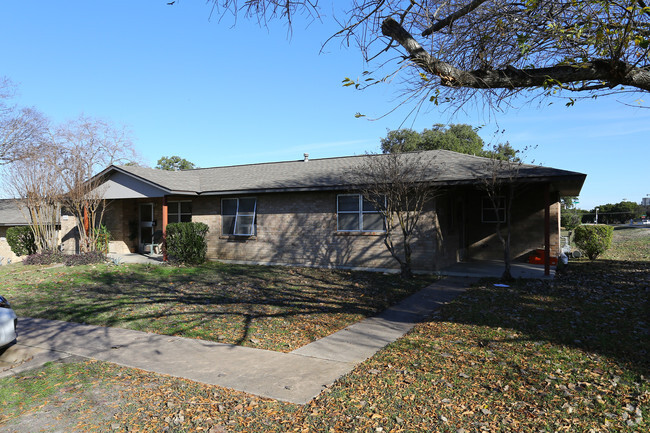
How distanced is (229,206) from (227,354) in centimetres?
1196

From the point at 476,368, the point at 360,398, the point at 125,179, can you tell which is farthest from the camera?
the point at 125,179

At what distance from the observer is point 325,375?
514 cm

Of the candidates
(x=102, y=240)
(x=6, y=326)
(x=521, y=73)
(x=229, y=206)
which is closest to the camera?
(x=521, y=73)

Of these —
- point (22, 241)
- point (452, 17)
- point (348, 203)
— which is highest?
point (452, 17)

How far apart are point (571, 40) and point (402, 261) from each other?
8.65 meters

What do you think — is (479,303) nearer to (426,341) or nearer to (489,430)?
(426,341)

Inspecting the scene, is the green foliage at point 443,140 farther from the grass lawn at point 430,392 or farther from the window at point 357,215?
the grass lawn at point 430,392

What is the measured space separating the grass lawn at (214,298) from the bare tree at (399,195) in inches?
→ 46.6

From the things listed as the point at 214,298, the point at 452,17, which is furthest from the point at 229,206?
the point at 452,17

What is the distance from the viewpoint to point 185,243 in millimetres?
15992

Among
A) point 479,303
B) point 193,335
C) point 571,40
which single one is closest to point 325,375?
point 193,335

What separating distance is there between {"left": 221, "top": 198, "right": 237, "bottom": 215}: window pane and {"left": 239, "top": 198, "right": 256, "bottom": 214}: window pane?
0.95ft

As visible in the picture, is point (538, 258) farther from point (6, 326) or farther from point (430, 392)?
point (6, 326)

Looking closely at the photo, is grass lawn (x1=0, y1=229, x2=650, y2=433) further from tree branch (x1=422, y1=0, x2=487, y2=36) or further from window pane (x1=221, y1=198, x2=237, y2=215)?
window pane (x1=221, y1=198, x2=237, y2=215)
